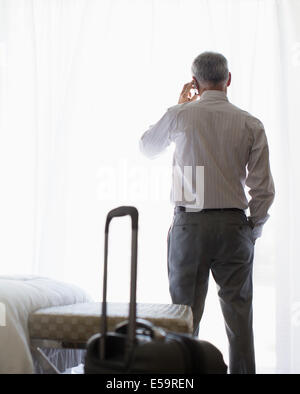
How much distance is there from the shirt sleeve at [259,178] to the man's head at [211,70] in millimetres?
187

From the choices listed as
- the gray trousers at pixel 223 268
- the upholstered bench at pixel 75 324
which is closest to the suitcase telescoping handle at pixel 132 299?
the upholstered bench at pixel 75 324

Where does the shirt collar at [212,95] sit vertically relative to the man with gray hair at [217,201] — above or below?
above

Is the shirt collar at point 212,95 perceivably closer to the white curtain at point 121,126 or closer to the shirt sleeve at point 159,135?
the shirt sleeve at point 159,135

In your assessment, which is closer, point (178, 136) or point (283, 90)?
point (178, 136)

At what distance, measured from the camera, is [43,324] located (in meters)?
1.17

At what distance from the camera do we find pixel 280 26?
2.24 m

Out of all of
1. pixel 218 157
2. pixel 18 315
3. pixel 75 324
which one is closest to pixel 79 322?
pixel 75 324

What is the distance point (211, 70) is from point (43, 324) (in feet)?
3.37

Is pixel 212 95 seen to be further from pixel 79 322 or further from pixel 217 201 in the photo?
pixel 79 322

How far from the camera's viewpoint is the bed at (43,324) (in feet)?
3.70
